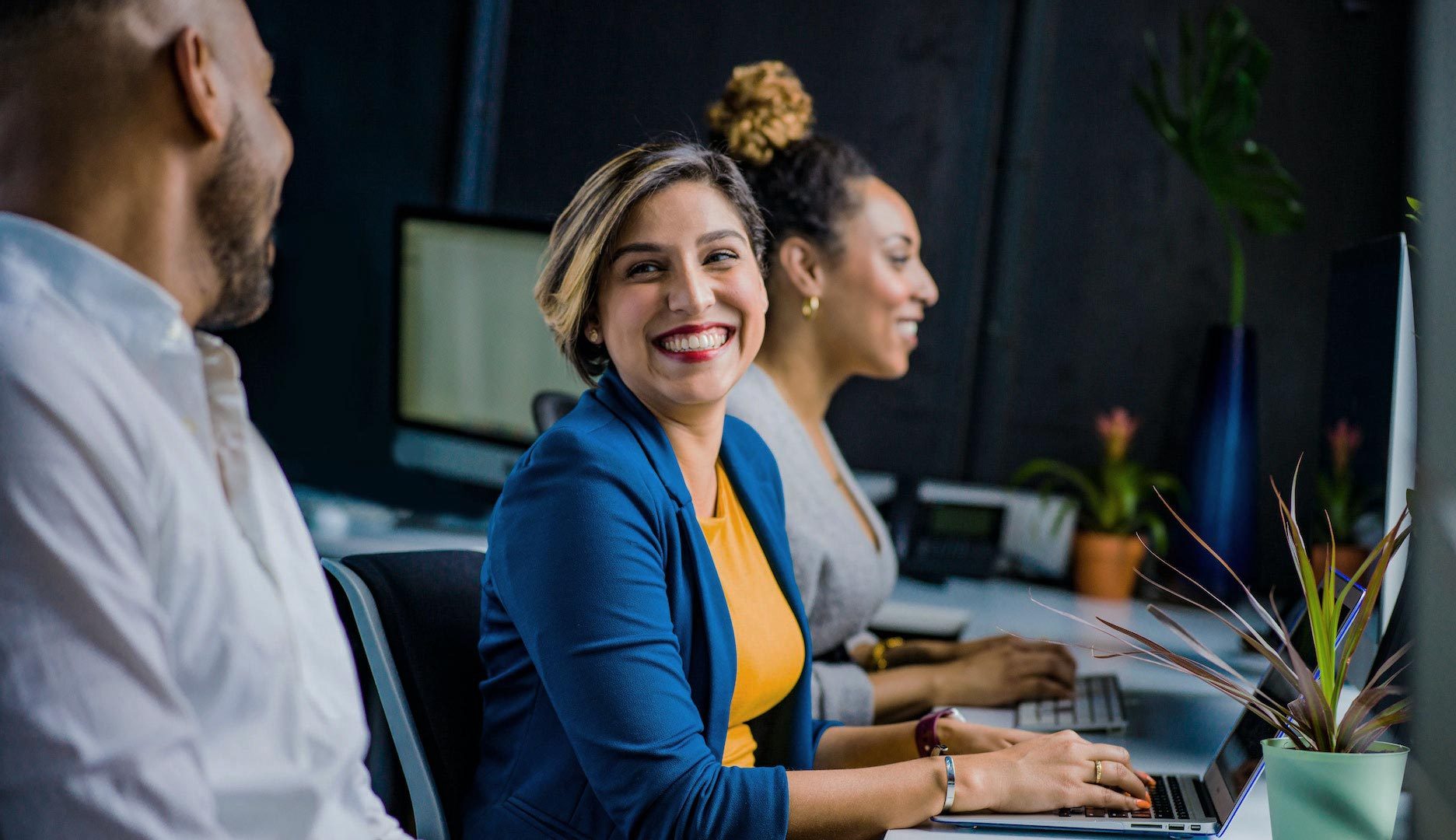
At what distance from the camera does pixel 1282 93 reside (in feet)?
8.76

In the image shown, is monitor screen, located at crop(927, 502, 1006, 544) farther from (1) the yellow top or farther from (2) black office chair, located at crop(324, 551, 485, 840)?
(2) black office chair, located at crop(324, 551, 485, 840)

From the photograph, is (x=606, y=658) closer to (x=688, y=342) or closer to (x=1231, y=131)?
(x=688, y=342)

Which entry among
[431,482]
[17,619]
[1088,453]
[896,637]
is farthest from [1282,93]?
[17,619]

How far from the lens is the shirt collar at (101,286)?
0.70m

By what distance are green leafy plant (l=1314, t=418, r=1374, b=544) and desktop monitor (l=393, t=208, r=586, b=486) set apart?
1.46 m

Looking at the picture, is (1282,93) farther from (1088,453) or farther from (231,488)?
(231,488)

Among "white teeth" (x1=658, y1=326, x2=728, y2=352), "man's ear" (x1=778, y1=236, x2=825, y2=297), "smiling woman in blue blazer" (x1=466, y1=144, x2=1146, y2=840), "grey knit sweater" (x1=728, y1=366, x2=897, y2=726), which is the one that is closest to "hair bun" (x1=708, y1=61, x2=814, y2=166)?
"man's ear" (x1=778, y1=236, x2=825, y2=297)

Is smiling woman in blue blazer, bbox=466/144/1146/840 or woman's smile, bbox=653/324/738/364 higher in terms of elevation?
woman's smile, bbox=653/324/738/364

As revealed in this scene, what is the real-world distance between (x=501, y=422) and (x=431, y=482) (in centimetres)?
47

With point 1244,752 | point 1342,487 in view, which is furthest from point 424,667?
point 1342,487

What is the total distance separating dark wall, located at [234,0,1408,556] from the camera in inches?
106

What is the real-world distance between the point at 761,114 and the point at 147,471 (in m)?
1.43

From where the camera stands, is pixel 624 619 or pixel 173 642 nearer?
pixel 173 642

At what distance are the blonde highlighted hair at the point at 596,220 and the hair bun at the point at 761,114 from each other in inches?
20.7
